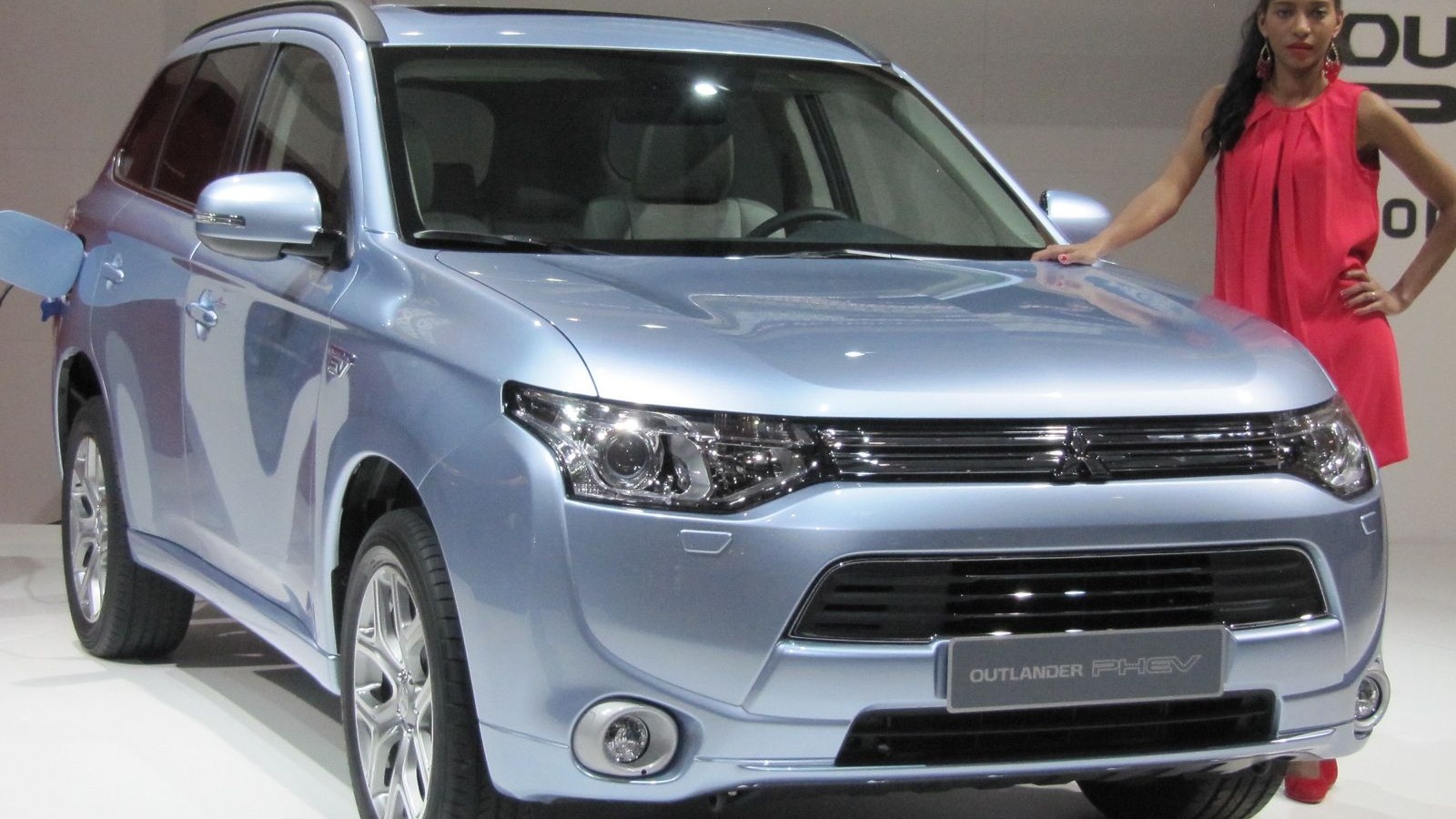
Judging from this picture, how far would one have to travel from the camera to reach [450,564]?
281 cm

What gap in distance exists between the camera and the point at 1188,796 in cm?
364

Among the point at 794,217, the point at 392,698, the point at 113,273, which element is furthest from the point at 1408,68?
the point at 392,698

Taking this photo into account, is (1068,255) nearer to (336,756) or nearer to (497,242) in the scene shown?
(497,242)

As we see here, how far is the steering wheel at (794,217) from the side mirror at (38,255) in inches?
78.5

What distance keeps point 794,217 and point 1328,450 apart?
1.32 metres

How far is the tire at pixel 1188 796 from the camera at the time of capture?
11.5 feet

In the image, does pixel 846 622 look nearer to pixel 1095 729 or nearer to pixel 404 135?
pixel 1095 729

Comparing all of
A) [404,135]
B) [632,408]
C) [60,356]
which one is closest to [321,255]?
[404,135]

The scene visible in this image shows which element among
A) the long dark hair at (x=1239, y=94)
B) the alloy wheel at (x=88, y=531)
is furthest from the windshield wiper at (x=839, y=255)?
the alloy wheel at (x=88, y=531)

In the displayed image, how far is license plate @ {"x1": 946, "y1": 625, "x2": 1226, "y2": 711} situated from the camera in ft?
8.80

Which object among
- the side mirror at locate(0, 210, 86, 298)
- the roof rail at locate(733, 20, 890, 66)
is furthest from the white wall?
the roof rail at locate(733, 20, 890, 66)

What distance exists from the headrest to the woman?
76 cm

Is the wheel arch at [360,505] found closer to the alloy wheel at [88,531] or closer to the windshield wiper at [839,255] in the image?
the windshield wiper at [839,255]

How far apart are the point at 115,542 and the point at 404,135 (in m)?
1.67
